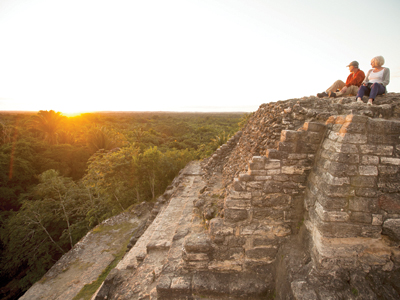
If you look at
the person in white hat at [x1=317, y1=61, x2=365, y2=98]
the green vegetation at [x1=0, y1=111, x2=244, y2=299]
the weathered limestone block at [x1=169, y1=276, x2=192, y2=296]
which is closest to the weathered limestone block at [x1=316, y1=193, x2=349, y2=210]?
the weathered limestone block at [x1=169, y1=276, x2=192, y2=296]

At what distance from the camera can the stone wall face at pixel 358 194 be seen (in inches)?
109

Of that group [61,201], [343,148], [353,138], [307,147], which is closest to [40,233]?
[61,201]

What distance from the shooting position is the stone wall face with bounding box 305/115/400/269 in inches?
109

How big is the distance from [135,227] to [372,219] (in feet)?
29.7

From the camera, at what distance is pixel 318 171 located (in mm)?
3152

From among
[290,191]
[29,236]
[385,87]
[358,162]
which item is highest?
[385,87]

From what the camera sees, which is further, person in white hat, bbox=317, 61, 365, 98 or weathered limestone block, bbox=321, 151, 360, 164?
person in white hat, bbox=317, 61, 365, 98

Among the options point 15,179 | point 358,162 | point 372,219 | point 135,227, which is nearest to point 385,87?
point 358,162

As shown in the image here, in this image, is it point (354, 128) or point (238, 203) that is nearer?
point (354, 128)

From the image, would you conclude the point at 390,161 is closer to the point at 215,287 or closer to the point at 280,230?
the point at 280,230

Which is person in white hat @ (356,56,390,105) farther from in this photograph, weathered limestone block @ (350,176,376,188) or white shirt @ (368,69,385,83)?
weathered limestone block @ (350,176,376,188)

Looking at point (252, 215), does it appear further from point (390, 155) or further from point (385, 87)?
point (385, 87)

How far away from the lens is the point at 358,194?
2857mm

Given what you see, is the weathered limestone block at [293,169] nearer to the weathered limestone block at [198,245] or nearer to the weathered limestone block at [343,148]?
the weathered limestone block at [343,148]
